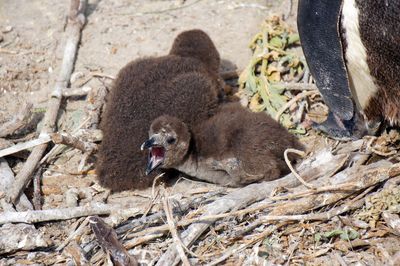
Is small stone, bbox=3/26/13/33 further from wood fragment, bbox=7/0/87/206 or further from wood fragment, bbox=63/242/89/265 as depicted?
wood fragment, bbox=63/242/89/265

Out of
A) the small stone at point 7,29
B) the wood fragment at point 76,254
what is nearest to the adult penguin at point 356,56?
the wood fragment at point 76,254

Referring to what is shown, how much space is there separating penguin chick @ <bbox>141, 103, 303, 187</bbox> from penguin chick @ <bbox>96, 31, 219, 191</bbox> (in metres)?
0.11

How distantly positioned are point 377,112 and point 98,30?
2.36 m

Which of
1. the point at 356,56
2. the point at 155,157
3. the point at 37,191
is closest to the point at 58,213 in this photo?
the point at 37,191

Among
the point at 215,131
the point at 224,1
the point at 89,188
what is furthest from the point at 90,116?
the point at 224,1

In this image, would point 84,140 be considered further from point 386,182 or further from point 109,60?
point 386,182

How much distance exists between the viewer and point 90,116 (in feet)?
14.0

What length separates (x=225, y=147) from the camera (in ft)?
12.3

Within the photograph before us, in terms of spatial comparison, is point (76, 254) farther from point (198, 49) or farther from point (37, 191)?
point (198, 49)

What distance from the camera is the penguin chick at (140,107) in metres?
3.82

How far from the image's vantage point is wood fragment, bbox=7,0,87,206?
3.78 meters

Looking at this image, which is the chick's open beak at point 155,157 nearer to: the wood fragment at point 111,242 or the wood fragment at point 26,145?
the wood fragment at point 111,242

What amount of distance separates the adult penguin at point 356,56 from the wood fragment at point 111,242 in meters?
1.41

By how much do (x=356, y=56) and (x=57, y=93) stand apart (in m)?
2.00
